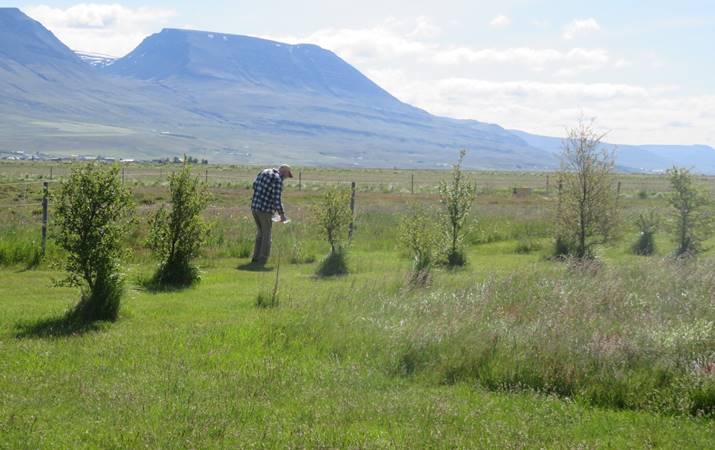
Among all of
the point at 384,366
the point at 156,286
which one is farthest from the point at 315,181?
the point at 384,366

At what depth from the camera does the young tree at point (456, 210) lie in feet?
61.0

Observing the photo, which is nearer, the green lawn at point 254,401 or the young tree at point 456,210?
the green lawn at point 254,401

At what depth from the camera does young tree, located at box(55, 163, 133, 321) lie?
10867 millimetres

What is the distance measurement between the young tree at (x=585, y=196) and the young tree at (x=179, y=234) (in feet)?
29.4


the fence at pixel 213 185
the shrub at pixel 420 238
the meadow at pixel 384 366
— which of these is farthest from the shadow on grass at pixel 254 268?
the meadow at pixel 384 366

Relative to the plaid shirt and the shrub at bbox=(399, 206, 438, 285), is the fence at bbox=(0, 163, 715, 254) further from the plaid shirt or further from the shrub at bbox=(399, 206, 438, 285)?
the shrub at bbox=(399, 206, 438, 285)

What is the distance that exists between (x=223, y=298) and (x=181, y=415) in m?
6.51

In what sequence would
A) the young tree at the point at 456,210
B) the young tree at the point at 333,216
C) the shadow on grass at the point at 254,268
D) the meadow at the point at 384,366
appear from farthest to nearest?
the young tree at the point at 456,210
the young tree at the point at 333,216
the shadow on grass at the point at 254,268
the meadow at the point at 384,366

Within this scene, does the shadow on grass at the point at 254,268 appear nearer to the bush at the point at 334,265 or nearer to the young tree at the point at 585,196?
the bush at the point at 334,265

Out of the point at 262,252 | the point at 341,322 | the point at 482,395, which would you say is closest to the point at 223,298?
the point at 341,322

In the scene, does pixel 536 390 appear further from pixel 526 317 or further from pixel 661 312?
pixel 661 312

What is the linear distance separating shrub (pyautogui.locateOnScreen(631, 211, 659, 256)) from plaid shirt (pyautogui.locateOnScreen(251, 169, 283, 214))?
1062 cm

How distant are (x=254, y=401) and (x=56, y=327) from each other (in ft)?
14.6

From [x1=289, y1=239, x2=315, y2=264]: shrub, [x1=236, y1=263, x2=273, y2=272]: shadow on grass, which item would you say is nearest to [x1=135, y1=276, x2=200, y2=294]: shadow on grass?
[x1=236, y1=263, x2=273, y2=272]: shadow on grass
